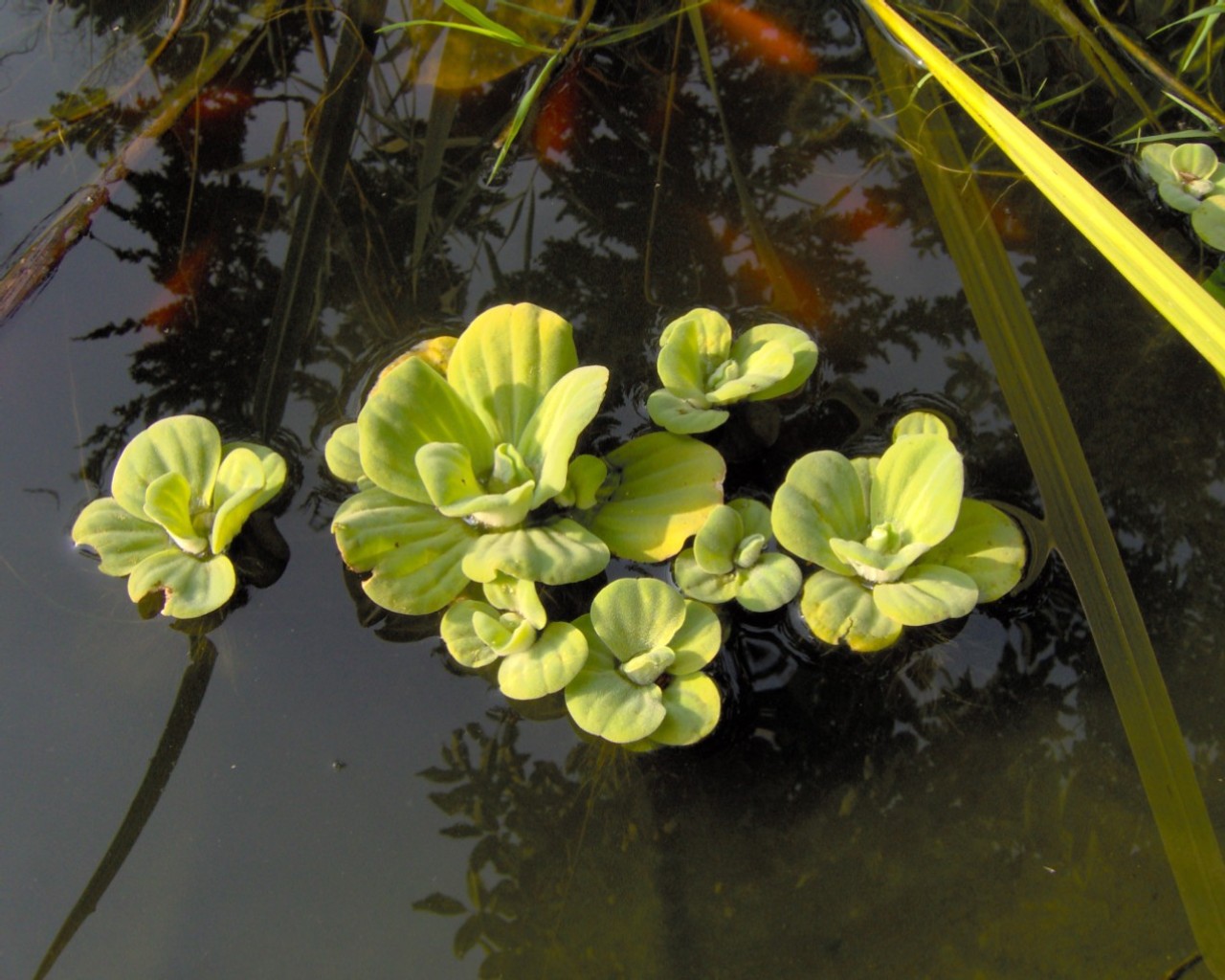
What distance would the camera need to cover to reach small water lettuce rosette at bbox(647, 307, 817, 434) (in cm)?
175

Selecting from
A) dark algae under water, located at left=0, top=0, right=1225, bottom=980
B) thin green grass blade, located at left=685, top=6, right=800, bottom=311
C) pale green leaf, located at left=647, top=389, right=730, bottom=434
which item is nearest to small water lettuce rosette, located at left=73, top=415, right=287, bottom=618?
dark algae under water, located at left=0, top=0, right=1225, bottom=980

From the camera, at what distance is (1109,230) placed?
1.68 metres

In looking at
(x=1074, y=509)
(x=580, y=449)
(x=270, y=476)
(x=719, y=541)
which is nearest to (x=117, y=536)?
(x=270, y=476)

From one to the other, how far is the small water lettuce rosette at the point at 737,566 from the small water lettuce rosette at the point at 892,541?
0.05 m

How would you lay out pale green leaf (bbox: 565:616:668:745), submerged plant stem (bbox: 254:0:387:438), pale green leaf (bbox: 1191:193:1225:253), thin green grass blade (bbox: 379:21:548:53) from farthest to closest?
thin green grass blade (bbox: 379:21:548:53) → pale green leaf (bbox: 1191:193:1225:253) → submerged plant stem (bbox: 254:0:387:438) → pale green leaf (bbox: 565:616:668:745)

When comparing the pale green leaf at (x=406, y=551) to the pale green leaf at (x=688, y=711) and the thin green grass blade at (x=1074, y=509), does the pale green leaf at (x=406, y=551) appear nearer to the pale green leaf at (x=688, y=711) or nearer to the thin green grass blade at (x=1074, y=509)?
the pale green leaf at (x=688, y=711)

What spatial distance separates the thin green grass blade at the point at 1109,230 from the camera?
1553 millimetres

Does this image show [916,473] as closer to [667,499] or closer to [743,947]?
[667,499]

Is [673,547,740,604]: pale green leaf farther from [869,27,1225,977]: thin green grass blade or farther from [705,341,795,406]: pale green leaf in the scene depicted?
[869,27,1225,977]: thin green grass blade

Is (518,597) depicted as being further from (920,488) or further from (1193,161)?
(1193,161)

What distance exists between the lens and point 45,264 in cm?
210

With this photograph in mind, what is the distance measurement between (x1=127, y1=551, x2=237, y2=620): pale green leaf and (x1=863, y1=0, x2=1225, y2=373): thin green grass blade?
174cm

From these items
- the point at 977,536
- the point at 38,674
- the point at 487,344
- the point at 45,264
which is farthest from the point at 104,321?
the point at 977,536

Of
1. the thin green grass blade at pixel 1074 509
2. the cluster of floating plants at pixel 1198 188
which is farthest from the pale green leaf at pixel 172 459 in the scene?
the cluster of floating plants at pixel 1198 188
